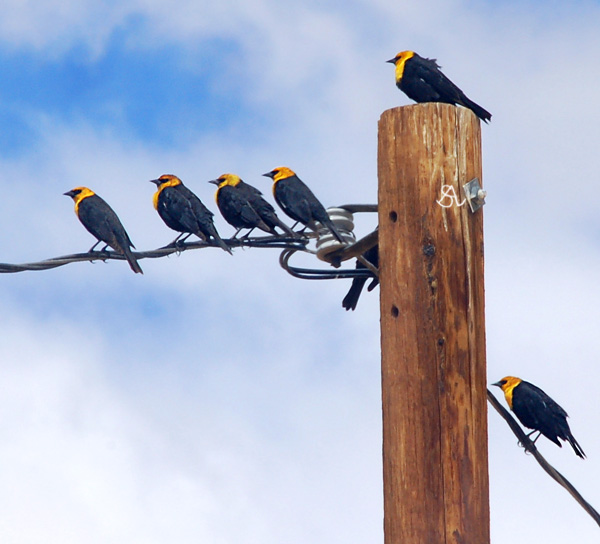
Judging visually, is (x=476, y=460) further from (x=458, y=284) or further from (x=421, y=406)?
(x=458, y=284)

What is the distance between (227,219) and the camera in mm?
7469

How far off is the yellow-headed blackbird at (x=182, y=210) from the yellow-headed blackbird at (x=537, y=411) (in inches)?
109

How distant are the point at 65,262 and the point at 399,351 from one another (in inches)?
89.2

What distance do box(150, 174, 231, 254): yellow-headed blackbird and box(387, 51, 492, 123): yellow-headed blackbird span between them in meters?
1.63

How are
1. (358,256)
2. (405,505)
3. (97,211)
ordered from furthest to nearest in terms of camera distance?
(97,211) → (358,256) → (405,505)

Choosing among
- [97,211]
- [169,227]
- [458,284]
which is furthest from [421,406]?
[97,211]

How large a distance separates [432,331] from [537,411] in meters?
4.01

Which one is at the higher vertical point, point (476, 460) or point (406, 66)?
point (406, 66)

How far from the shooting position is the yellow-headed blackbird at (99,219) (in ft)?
23.5

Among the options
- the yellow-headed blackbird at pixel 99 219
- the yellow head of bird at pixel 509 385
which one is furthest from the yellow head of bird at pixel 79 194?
the yellow head of bird at pixel 509 385

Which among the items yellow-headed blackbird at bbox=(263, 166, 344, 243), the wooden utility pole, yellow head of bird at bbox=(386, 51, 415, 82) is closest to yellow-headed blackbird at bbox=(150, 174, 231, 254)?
yellow-headed blackbird at bbox=(263, 166, 344, 243)

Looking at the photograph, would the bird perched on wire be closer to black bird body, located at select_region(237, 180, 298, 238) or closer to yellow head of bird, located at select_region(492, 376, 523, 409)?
black bird body, located at select_region(237, 180, 298, 238)

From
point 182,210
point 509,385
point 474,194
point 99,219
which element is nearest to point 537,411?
point 509,385

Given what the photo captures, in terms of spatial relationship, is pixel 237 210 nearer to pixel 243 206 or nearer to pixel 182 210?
pixel 243 206
